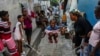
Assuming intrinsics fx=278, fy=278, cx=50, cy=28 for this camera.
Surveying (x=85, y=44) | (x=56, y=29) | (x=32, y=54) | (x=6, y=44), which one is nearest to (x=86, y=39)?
(x=85, y=44)

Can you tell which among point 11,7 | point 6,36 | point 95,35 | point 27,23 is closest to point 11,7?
point 11,7

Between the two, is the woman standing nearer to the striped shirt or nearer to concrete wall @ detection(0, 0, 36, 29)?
concrete wall @ detection(0, 0, 36, 29)

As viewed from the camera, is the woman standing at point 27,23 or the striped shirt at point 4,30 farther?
Result: the woman standing at point 27,23

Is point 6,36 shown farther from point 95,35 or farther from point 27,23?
point 27,23

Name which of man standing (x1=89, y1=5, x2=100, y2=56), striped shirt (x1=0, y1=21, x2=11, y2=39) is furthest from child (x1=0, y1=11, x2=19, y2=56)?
man standing (x1=89, y1=5, x2=100, y2=56)

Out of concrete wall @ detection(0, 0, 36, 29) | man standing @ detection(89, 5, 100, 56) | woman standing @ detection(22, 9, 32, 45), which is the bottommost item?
woman standing @ detection(22, 9, 32, 45)

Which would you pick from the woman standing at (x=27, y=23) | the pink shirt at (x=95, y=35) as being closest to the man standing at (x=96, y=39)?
the pink shirt at (x=95, y=35)

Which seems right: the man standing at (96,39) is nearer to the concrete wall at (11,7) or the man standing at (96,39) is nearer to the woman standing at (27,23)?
the concrete wall at (11,7)

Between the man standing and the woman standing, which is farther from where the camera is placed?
the woman standing

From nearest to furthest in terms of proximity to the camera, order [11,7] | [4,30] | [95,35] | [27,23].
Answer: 1. [95,35]
2. [4,30]
3. [11,7]
4. [27,23]

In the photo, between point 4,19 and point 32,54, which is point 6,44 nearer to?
point 4,19

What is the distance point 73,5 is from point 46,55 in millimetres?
3882

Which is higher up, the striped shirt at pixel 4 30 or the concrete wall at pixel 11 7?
the striped shirt at pixel 4 30

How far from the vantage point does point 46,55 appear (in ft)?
35.6
